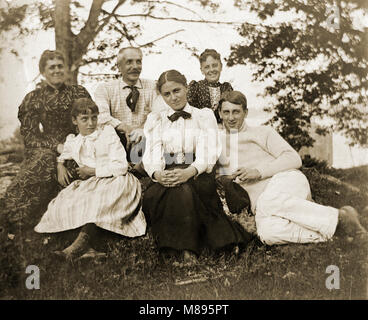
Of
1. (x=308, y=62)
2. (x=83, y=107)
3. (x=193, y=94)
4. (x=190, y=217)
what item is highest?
(x=308, y=62)

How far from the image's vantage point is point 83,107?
480 centimetres

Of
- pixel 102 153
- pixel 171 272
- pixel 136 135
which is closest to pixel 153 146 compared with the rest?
pixel 136 135

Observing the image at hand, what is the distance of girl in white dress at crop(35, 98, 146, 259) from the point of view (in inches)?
186

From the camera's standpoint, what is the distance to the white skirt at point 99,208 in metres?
4.71

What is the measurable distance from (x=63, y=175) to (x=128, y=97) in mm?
927

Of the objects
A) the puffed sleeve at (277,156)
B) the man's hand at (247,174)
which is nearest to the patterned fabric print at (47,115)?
the man's hand at (247,174)

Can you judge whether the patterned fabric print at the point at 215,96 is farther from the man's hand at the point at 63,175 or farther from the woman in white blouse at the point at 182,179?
the man's hand at the point at 63,175

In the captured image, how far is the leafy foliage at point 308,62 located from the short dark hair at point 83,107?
137cm

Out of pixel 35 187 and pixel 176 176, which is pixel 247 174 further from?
pixel 35 187

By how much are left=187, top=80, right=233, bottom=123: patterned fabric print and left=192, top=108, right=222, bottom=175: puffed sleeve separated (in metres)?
0.08

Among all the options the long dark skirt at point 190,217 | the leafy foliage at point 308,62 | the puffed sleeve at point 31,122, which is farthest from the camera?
the leafy foliage at point 308,62

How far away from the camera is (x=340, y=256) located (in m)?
4.88

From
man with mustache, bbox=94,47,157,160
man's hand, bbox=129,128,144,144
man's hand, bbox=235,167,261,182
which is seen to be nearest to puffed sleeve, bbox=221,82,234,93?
man with mustache, bbox=94,47,157,160

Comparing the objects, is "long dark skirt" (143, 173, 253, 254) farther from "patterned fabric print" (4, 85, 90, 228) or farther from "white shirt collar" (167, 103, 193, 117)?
"patterned fabric print" (4, 85, 90, 228)
